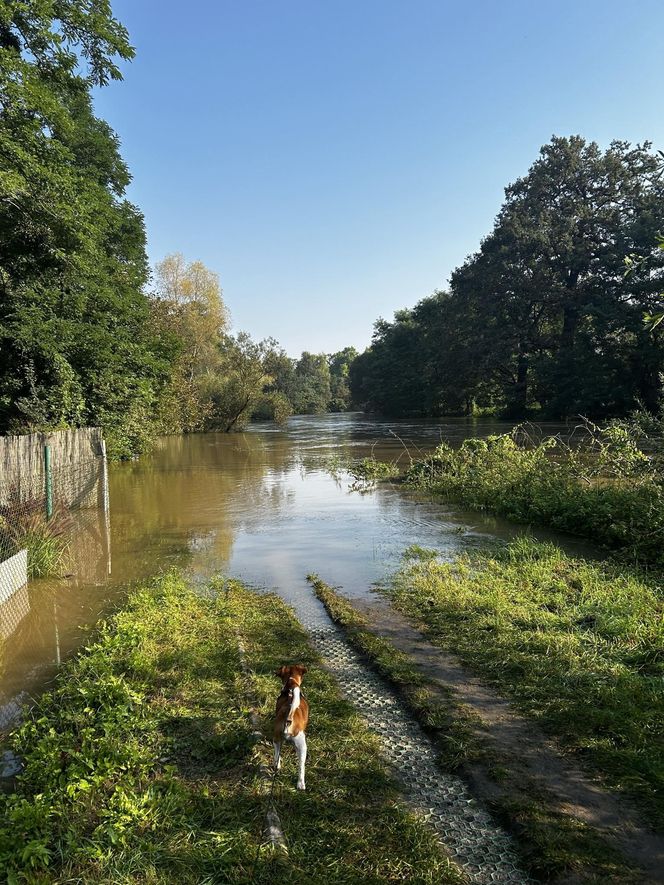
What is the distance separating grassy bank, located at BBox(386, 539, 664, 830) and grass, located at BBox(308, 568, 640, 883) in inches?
17.9

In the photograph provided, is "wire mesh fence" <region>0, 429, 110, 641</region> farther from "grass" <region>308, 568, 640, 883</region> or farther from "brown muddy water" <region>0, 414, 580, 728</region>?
"grass" <region>308, 568, 640, 883</region>

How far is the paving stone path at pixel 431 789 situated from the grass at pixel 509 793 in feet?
0.28

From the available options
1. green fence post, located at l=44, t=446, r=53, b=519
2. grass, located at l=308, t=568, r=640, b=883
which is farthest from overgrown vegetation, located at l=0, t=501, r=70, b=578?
grass, located at l=308, t=568, r=640, b=883

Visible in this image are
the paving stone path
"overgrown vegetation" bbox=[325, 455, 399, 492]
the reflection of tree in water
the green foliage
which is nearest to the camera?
the paving stone path

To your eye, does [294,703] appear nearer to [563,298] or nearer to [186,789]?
[186,789]

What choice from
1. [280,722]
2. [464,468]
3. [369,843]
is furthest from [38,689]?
[464,468]

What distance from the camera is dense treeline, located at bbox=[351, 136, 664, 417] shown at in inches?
1435

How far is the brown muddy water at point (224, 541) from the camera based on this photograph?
6.32m

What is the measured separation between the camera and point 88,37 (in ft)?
46.6

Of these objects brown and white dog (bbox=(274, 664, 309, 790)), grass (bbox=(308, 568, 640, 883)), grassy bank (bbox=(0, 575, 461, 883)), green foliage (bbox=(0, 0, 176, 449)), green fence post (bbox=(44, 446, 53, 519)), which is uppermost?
green foliage (bbox=(0, 0, 176, 449))

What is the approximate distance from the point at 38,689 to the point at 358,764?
312 centimetres

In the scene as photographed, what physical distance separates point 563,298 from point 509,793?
143 feet

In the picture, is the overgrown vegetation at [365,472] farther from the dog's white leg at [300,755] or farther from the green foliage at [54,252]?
the dog's white leg at [300,755]

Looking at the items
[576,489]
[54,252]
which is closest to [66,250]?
A: [54,252]
